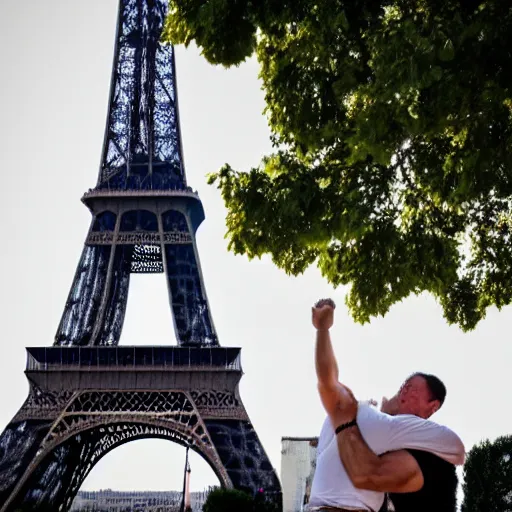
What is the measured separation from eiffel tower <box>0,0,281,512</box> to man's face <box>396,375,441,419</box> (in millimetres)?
38904

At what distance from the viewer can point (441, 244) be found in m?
10.9

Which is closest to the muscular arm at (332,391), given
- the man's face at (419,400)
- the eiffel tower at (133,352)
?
the man's face at (419,400)

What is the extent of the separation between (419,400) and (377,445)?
0.46 meters

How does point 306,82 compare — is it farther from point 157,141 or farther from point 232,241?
point 157,141

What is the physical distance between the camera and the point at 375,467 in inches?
200

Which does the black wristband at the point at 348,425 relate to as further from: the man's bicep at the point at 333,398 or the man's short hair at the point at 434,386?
the man's short hair at the point at 434,386

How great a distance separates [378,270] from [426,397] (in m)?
5.36

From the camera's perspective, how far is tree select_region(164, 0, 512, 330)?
8.49 metres

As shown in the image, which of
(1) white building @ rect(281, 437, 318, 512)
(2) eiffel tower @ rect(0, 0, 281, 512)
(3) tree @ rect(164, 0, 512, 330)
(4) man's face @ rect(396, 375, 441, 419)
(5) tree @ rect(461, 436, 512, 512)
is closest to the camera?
(4) man's face @ rect(396, 375, 441, 419)

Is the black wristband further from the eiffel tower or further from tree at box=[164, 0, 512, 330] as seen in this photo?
the eiffel tower

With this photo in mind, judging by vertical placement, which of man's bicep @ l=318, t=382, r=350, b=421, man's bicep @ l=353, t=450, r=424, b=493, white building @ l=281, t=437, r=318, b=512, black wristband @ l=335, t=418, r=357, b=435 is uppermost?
white building @ l=281, t=437, r=318, b=512

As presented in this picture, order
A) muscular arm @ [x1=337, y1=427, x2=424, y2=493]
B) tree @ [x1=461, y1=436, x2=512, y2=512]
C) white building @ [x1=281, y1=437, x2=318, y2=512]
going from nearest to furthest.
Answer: muscular arm @ [x1=337, y1=427, x2=424, y2=493]
white building @ [x1=281, y1=437, x2=318, y2=512]
tree @ [x1=461, y1=436, x2=512, y2=512]

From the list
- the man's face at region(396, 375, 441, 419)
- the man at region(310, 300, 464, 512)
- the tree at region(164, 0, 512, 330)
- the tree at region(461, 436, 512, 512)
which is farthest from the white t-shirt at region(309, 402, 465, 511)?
the tree at region(461, 436, 512, 512)

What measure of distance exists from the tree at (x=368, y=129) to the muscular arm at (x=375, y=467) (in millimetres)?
3718
